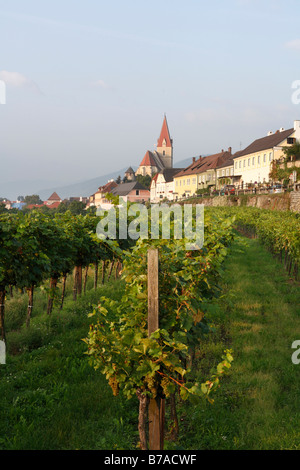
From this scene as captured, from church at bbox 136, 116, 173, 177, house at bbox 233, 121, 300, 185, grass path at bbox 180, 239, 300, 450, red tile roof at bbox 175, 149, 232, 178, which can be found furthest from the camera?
church at bbox 136, 116, 173, 177

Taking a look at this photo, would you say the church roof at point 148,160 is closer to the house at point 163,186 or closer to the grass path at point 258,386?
the house at point 163,186

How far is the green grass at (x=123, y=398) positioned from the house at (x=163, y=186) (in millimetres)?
96673

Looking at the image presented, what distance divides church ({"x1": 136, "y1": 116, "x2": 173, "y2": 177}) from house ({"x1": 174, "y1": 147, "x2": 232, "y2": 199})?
1699 inches

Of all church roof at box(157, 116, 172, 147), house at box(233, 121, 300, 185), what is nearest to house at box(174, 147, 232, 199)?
house at box(233, 121, 300, 185)

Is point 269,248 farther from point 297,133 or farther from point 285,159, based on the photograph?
point 297,133

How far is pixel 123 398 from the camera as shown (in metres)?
5.70

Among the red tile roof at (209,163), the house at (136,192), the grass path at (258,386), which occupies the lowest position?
the grass path at (258,386)

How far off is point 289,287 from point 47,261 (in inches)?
350

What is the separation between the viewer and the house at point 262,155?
56875 mm

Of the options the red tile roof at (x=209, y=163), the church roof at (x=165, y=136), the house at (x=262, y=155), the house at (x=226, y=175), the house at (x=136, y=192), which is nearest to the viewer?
the house at (x=262, y=155)

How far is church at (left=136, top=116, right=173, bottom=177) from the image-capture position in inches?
5674

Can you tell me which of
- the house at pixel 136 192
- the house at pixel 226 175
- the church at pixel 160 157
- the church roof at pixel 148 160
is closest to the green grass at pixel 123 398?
the house at pixel 226 175

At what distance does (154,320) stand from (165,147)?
513ft

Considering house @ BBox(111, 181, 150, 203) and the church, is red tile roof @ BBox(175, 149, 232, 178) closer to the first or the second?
house @ BBox(111, 181, 150, 203)
